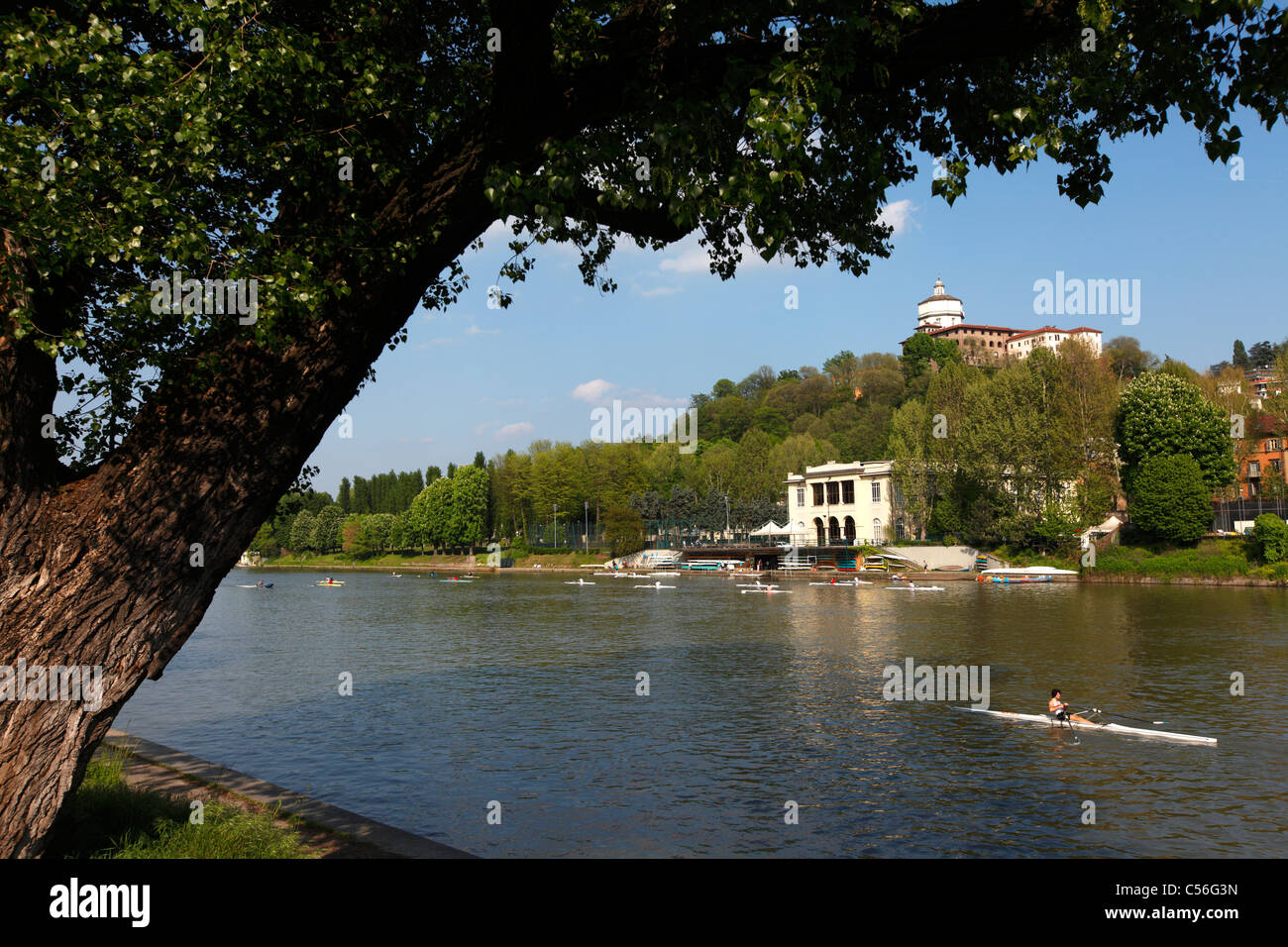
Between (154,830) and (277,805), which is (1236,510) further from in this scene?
(154,830)

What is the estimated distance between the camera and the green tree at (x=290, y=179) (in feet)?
18.3

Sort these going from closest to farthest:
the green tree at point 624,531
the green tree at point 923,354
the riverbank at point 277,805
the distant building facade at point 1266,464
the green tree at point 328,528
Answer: the riverbank at point 277,805 < the distant building facade at point 1266,464 < the green tree at point 624,531 < the green tree at point 923,354 < the green tree at point 328,528

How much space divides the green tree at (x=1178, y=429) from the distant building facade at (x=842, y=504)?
26.0 meters

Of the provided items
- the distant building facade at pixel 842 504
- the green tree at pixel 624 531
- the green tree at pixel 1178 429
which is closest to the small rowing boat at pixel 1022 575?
the green tree at pixel 1178 429

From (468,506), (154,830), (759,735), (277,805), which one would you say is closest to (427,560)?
(468,506)

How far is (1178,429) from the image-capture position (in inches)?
2854

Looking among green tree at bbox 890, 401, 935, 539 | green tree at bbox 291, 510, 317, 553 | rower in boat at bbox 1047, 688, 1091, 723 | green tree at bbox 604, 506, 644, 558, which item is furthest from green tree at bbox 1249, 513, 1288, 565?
green tree at bbox 291, 510, 317, 553

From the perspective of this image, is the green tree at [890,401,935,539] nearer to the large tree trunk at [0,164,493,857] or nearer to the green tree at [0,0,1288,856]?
the green tree at [0,0,1288,856]

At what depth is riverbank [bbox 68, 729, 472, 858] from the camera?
33.3 feet

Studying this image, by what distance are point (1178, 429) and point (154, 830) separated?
81000 mm

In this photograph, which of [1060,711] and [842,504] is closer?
[1060,711]

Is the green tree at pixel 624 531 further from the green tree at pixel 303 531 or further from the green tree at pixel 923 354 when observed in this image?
the green tree at pixel 303 531
